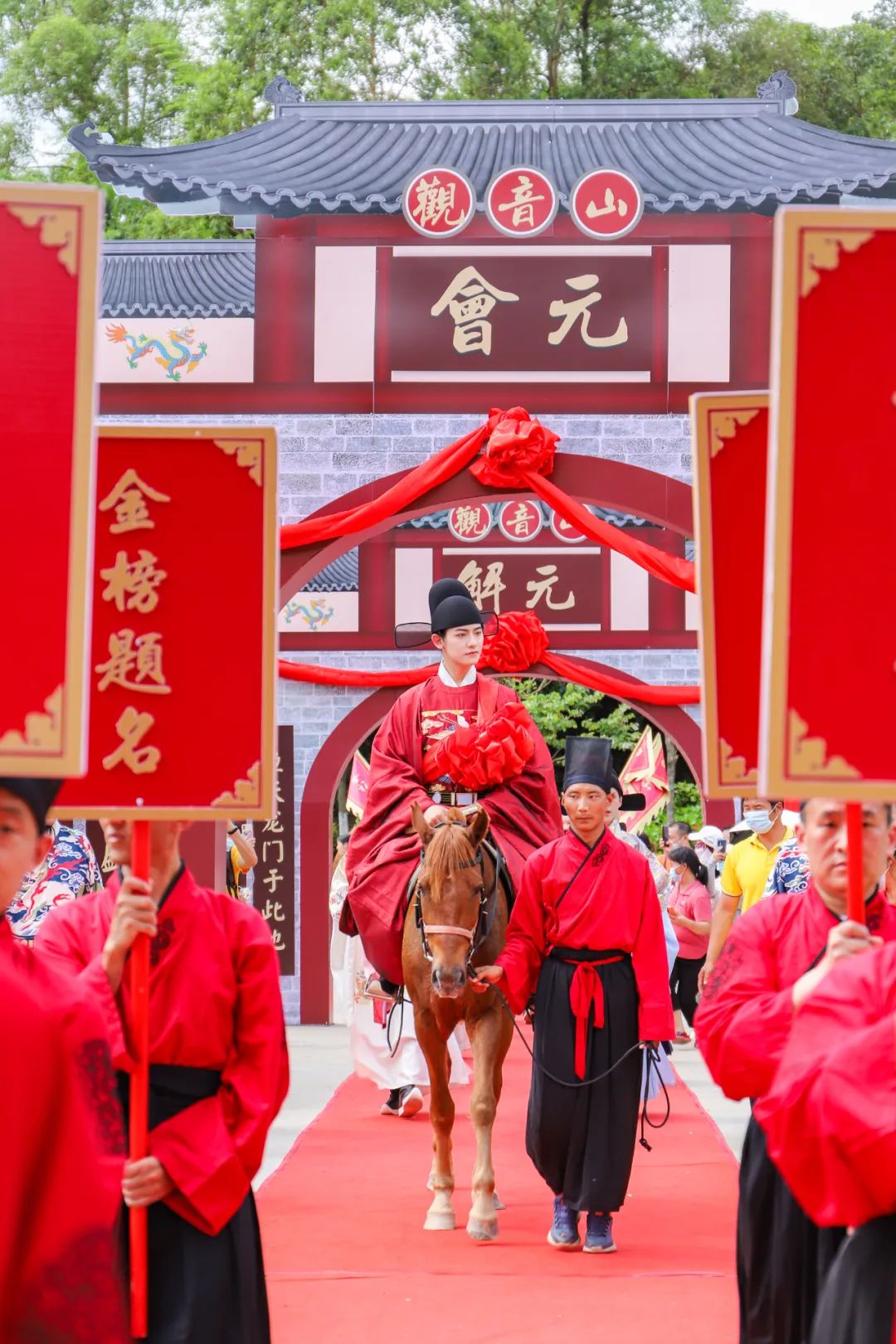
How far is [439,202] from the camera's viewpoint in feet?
36.5

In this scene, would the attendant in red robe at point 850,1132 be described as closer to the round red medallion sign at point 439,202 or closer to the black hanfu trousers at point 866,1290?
the black hanfu trousers at point 866,1290

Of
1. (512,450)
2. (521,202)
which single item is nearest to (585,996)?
(512,450)

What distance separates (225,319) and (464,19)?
630 inches

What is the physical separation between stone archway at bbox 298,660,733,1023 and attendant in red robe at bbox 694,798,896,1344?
9.60 meters

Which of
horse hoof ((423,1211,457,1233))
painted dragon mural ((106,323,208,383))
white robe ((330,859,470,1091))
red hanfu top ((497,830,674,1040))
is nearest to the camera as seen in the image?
red hanfu top ((497,830,674,1040))

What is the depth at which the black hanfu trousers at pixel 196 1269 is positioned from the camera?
301 centimetres

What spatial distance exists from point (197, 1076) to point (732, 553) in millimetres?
1309

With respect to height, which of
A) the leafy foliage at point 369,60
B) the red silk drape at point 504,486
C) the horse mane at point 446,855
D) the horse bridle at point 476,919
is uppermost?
the leafy foliage at point 369,60

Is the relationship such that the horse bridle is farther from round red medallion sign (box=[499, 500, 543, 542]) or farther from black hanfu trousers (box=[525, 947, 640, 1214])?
round red medallion sign (box=[499, 500, 543, 542])

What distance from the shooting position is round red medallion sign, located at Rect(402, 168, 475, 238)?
11086 millimetres

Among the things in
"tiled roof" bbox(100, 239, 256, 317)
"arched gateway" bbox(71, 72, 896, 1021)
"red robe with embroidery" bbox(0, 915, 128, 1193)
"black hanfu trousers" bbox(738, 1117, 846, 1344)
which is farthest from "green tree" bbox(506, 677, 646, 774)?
"red robe with embroidery" bbox(0, 915, 128, 1193)

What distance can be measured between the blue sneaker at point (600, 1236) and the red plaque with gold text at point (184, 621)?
3.07 meters

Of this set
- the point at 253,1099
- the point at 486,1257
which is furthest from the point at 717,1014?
the point at 486,1257

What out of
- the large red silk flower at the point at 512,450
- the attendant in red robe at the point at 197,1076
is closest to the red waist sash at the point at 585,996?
the attendant in red robe at the point at 197,1076
